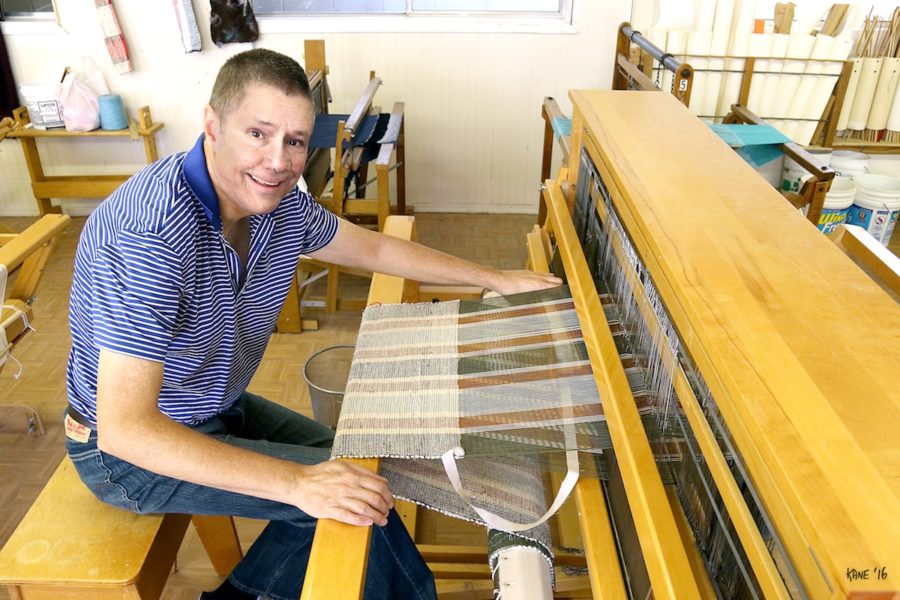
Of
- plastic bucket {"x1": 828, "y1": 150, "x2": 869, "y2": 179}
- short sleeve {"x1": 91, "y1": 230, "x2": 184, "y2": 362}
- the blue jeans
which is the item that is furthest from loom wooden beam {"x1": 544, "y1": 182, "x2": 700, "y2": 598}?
plastic bucket {"x1": 828, "y1": 150, "x2": 869, "y2": 179}

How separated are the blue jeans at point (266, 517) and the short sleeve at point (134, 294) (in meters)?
0.33

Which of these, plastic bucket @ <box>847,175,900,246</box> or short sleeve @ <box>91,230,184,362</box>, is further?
plastic bucket @ <box>847,175,900,246</box>

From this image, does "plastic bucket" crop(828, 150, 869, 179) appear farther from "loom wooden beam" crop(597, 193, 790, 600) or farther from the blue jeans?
the blue jeans

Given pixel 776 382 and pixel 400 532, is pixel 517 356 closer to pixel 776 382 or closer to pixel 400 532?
pixel 400 532

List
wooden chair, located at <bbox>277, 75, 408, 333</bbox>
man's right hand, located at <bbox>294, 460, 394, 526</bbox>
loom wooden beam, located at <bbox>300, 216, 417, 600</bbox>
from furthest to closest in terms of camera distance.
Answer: wooden chair, located at <bbox>277, 75, 408, 333</bbox>
man's right hand, located at <bbox>294, 460, 394, 526</bbox>
loom wooden beam, located at <bbox>300, 216, 417, 600</bbox>

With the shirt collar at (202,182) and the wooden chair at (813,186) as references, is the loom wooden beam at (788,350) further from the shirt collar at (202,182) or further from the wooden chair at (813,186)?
the wooden chair at (813,186)

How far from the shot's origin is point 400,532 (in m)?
1.28

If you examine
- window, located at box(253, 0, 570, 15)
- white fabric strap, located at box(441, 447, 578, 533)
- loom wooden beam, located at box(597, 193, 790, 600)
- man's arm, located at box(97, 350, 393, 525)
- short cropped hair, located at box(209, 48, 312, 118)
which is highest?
short cropped hair, located at box(209, 48, 312, 118)

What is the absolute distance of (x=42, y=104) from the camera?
13.0 feet

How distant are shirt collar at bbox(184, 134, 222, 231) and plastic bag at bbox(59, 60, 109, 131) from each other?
3.34 metres

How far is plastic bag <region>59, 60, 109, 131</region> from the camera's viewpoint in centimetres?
397

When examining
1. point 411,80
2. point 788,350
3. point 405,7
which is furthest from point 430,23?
point 788,350

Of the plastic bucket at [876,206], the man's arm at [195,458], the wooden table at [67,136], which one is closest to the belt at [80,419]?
the man's arm at [195,458]

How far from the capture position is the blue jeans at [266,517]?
1.26 m
